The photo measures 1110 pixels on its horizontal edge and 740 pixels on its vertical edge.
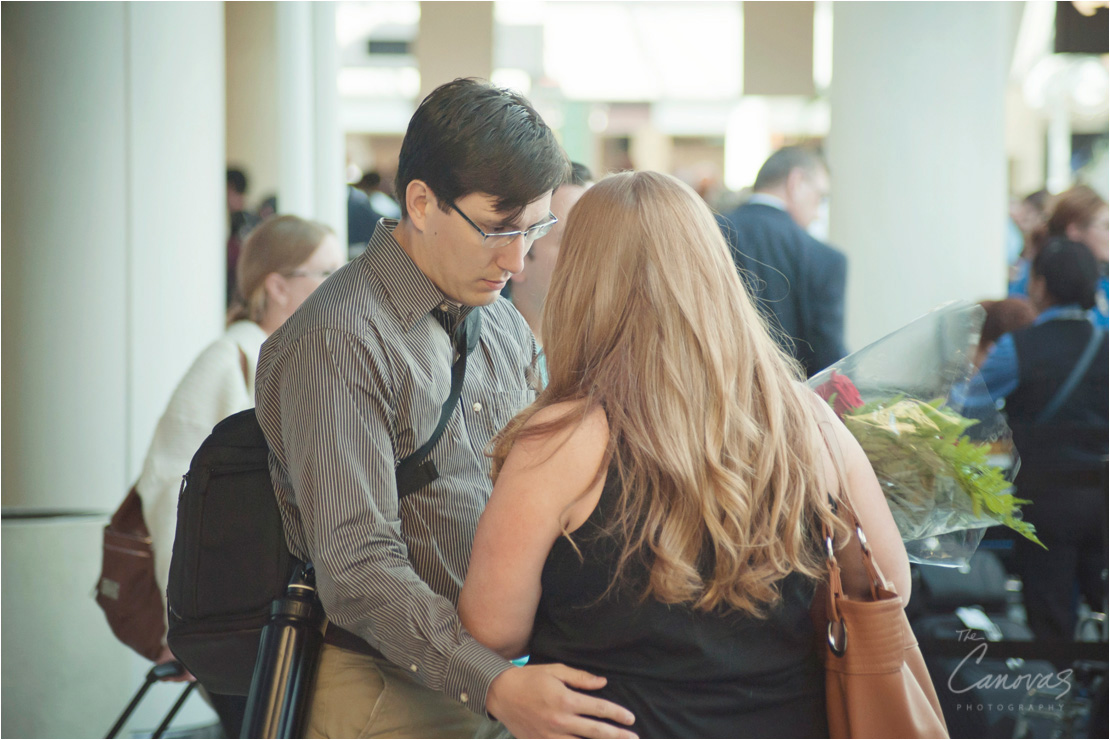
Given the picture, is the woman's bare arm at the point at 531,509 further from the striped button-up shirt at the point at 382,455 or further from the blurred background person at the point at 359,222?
the blurred background person at the point at 359,222

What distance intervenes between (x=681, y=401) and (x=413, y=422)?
1.73 feet

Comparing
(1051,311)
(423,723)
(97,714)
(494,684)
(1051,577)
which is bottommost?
(97,714)

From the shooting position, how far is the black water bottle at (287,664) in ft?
5.71

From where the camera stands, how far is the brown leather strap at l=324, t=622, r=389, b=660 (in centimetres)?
187

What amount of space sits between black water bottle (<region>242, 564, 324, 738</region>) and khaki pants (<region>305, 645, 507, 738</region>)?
0.05 m

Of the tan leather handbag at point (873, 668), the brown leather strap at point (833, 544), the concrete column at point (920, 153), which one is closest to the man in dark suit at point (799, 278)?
the concrete column at point (920, 153)

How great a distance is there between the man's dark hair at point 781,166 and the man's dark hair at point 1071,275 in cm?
115

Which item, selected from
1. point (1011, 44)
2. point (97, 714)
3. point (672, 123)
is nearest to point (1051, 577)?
point (97, 714)

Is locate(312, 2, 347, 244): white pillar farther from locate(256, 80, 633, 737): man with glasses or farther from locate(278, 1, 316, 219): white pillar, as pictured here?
locate(256, 80, 633, 737): man with glasses

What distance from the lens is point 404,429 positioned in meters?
1.82

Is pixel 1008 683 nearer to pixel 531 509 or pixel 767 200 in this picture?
pixel 767 200

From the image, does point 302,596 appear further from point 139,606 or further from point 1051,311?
point 1051,311

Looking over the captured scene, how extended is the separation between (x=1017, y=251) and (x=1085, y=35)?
4083mm

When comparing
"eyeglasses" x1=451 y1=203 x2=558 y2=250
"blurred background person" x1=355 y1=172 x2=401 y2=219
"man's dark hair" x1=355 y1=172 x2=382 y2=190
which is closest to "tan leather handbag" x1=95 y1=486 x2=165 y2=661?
"eyeglasses" x1=451 y1=203 x2=558 y2=250
